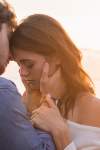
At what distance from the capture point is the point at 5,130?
125 centimetres

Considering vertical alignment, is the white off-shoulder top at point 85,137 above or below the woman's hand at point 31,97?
below

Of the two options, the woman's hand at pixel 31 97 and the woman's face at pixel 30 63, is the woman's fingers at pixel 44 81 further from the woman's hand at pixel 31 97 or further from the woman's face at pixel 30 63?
the woman's hand at pixel 31 97

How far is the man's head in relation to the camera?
2.05 metres

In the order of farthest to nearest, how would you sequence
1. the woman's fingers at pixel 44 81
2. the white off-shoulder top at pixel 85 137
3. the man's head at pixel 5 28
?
the woman's fingers at pixel 44 81, the man's head at pixel 5 28, the white off-shoulder top at pixel 85 137

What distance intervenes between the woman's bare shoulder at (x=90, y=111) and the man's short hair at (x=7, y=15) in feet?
4.81

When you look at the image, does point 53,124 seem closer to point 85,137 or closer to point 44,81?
point 85,137

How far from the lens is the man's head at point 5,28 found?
2.05m

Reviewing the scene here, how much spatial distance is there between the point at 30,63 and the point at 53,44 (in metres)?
0.43

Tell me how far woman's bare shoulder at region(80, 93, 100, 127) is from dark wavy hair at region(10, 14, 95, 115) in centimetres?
18

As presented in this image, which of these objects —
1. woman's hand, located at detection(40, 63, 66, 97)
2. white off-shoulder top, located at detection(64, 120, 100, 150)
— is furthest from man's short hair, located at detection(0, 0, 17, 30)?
white off-shoulder top, located at detection(64, 120, 100, 150)

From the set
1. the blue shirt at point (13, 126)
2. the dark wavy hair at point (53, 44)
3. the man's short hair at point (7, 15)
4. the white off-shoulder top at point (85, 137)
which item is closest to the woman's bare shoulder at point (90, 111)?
the white off-shoulder top at point (85, 137)

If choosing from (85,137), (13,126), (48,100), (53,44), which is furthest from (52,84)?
(13,126)

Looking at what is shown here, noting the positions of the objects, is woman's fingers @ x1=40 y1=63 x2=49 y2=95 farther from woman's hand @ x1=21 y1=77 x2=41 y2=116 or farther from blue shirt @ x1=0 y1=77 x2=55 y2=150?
blue shirt @ x1=0 y1=77 x2=55 y2=150

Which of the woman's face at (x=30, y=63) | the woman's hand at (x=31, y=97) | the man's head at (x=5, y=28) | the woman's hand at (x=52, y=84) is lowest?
the woman's hand at (x=31, y=97)
